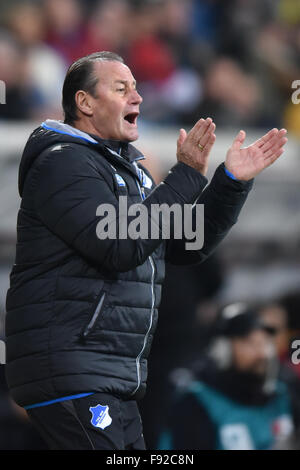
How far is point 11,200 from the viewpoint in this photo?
612cm

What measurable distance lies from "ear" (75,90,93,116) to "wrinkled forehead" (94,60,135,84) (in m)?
0.07

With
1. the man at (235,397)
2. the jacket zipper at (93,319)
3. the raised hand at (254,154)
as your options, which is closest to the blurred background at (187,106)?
the man at (235,397)

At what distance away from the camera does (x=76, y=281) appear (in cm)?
294

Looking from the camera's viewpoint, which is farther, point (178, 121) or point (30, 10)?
point (30, 10)

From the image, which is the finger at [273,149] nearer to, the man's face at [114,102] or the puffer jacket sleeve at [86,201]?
the puffer jacket sleeve at [86,201]

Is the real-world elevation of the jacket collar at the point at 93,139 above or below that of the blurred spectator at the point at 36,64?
below

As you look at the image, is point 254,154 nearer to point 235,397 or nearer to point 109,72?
point 109,72

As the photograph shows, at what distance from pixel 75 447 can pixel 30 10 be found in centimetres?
666

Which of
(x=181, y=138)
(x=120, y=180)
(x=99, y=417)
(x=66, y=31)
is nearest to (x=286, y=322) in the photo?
(x=181, y=138)

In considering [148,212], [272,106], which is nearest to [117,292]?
[148,212]

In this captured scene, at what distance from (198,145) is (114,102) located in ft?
1.01

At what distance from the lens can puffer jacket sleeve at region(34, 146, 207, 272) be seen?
290 cm

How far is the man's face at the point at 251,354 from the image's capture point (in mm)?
5348
